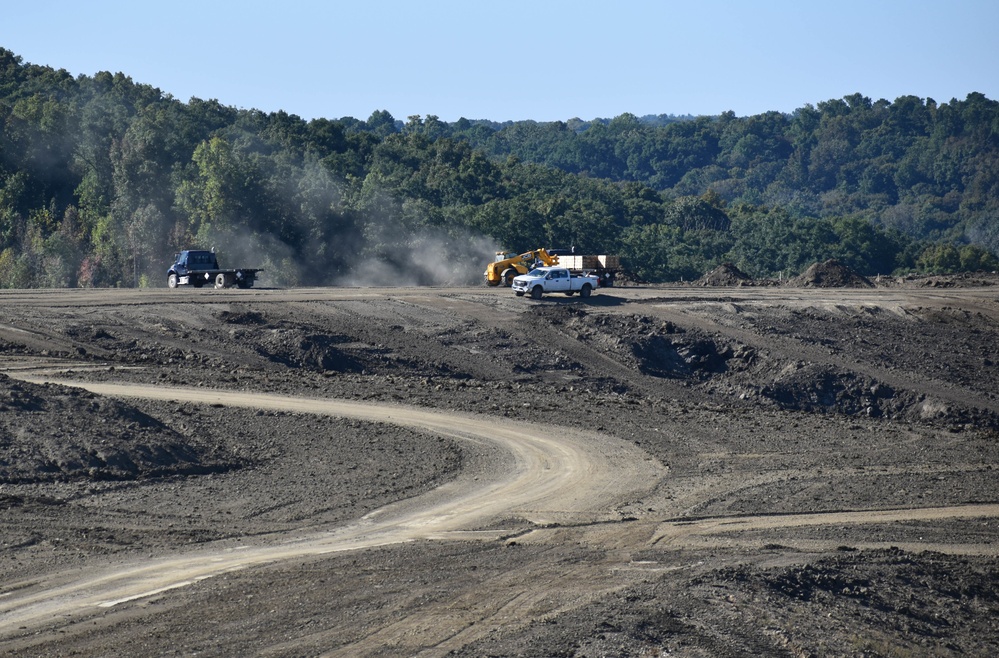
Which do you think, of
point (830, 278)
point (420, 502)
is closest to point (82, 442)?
point (420, 502)

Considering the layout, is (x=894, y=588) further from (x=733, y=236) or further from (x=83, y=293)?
(x=733, y=236)

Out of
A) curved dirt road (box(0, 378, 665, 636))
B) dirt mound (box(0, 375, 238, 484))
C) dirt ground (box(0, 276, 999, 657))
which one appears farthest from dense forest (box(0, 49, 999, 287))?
dirt mound (box(0, 375, 238, 484))

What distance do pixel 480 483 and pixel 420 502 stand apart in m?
2.10

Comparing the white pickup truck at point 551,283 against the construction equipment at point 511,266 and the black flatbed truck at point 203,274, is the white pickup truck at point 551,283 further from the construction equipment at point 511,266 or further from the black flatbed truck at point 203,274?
the black flatbed truck at point 203,274

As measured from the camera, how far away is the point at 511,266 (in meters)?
58.3

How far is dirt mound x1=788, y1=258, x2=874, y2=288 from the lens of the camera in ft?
214

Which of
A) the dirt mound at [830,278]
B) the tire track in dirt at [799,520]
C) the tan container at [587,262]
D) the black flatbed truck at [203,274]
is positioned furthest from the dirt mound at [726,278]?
the tire track in dirt at [799,520]

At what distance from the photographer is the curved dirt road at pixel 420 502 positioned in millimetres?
16922

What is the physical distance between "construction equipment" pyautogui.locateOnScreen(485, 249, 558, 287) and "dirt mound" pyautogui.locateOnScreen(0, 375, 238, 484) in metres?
31.7

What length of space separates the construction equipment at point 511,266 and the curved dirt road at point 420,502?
25.4 meters

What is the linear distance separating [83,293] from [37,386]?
23370 millimetres

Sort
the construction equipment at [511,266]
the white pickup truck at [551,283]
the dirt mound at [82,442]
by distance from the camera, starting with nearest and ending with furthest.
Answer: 1. the dirt mound at [82,442]
2. the white pickup truck at [551,283]
3. the construction equipment at [511,266]

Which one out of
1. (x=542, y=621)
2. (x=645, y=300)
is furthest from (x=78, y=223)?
(x=542, y=621)

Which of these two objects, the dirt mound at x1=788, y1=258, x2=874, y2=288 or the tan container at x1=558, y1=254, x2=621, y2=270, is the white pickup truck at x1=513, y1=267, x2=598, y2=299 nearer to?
the tan container at x1=558, y1=254, x2=621, y2=270
